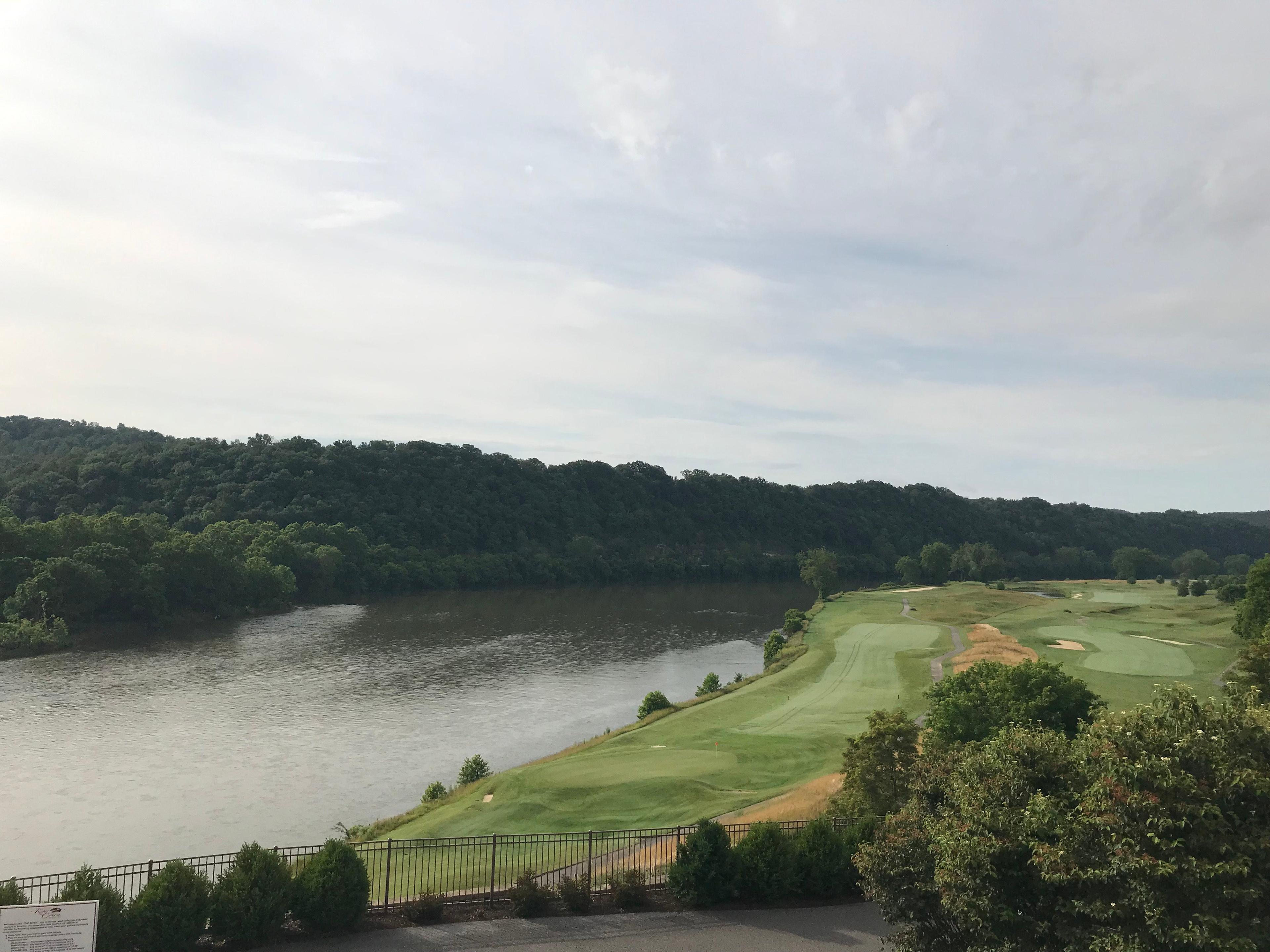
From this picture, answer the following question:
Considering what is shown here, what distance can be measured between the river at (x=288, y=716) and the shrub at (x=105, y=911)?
15765mm

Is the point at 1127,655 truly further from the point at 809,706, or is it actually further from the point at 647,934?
the point at 647,934

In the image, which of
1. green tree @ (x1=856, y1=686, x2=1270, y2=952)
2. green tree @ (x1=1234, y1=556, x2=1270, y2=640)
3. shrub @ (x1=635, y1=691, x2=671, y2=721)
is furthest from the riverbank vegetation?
green tree @ (x1=856, y1=686, x2=1270, y2=952)

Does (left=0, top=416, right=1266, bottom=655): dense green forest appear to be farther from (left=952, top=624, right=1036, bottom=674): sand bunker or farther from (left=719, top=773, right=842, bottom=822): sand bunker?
(left=952, top=624, right=1036, bottom=674): sand bunker

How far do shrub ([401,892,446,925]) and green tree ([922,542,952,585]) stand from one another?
12229cm

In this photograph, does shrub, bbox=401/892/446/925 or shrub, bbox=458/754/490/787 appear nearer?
shrub, bbox=401/892/446/925

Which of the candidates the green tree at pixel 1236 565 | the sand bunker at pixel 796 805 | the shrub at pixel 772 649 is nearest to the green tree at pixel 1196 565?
the green tree at pixel 1236 565

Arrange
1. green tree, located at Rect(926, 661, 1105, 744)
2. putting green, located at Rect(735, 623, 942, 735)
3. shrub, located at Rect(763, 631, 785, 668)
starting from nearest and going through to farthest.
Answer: green tree, located at Rect(926, 661, 1105, 744), putting green, located at Rect(735, 623, 942, 735), shrub, located at Rect(763, 631, 785, 668)

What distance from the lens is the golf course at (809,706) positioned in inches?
1166

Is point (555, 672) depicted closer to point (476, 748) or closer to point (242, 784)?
point (476, 748)

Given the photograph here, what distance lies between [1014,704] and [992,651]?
35.7m

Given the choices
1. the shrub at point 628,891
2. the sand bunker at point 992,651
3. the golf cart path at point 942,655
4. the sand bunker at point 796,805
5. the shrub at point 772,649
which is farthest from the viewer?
the shrub at point 772,649

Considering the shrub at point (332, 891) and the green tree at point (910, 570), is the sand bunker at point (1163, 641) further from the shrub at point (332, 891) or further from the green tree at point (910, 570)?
A: the green tree at point (910, 570)

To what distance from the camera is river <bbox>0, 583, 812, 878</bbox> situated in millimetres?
32438

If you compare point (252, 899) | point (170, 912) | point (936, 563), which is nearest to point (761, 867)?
point (252, 899)
